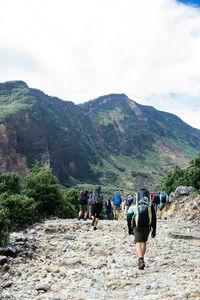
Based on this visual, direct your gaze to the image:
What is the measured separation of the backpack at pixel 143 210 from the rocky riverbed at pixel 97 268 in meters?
1.26

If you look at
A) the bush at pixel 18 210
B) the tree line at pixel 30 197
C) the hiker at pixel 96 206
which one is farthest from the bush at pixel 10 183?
the hiker at pixel 96 206

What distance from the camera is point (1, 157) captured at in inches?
5699

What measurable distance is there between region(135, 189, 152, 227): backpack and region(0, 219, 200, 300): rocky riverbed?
1257mm

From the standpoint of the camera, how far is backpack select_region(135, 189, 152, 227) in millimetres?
6250

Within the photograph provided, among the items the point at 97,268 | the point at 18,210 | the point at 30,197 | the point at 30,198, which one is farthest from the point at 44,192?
the point at 97,268

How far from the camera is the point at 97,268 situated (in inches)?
270

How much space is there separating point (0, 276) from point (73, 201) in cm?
3712

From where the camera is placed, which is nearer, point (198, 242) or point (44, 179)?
point (198, 242)

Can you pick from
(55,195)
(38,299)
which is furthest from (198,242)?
(55,195)

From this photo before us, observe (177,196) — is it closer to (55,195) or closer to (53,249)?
(55,195)

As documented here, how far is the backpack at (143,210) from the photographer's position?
625 centimetres

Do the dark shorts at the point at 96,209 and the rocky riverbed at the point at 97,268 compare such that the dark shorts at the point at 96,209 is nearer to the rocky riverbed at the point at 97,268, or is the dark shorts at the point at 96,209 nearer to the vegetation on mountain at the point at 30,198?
the rocky riverbed at the point at 97,268

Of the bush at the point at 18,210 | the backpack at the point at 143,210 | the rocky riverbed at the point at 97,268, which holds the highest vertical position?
the backpack at the point at 143,210

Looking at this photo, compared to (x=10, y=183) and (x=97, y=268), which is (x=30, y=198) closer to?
(x=10, y=183)
